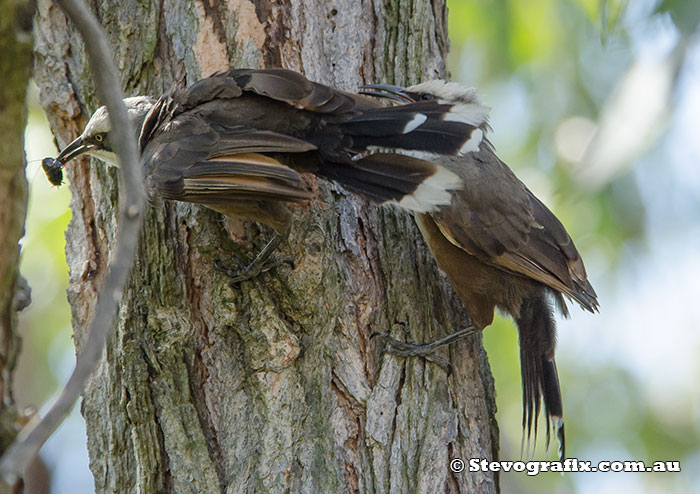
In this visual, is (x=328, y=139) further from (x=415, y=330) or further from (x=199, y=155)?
(x=415, y=330)

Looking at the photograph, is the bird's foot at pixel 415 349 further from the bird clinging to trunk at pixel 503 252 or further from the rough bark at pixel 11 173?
the rough bark at pixel 11 173

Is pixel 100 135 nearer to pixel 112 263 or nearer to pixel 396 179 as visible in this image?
pixel 396 179

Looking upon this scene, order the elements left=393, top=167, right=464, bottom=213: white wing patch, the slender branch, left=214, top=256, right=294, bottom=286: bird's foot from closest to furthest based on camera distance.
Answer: the slender branch → left=214, top=256, right=294, bottom=286: bird's foot → left=393, top=167, right=464, bottom=213: white wing patch

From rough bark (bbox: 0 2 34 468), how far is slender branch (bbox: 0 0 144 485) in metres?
0.09

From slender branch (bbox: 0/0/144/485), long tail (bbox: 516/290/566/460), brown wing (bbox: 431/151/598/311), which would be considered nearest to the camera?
slender branch (bbox: 0/0/144/485)

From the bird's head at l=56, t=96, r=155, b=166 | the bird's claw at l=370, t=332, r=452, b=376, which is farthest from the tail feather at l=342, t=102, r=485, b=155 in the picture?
the bird's head at l=56, t=96, r=155, b=166

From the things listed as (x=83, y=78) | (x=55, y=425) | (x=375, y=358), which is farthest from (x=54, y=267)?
(x=55, y=425)

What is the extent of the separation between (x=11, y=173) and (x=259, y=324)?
1438 mm

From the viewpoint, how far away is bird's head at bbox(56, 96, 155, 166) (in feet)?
9.66

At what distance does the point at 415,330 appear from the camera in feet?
9.75

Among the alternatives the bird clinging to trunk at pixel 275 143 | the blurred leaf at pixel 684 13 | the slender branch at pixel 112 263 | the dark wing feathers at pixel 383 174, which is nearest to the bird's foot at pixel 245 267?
the bird clinging to trunk at pixel 275 143

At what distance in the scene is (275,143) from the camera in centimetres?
282

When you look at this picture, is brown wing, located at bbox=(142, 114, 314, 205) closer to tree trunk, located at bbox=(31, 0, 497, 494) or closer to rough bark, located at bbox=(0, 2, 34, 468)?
→ tree trunk, located at bbox=(31, 0, 497, 494)

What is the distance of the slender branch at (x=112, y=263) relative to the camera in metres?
1.28
